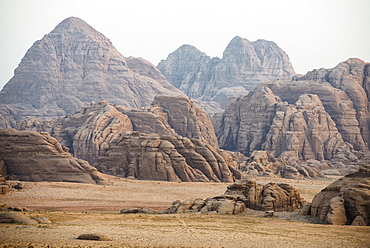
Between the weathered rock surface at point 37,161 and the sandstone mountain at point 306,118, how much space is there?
48702mm

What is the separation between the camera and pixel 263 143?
10812cm

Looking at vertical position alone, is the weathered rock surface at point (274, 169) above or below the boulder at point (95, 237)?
above

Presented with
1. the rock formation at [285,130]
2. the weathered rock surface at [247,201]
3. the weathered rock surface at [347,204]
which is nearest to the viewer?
the weathered rock surface at [347,204]

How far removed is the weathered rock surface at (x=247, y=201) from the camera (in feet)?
134

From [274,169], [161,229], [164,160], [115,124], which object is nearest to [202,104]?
[115,124]

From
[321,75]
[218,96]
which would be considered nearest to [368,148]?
[321,75]

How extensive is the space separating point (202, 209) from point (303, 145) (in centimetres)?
6680

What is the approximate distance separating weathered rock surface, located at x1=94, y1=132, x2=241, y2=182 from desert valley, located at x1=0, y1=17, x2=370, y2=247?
6.6 inches

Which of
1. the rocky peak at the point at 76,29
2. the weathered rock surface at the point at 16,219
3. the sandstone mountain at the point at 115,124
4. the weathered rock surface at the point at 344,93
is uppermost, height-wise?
the rocky peak at the point at 76,29

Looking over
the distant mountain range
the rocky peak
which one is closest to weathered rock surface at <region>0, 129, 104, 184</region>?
the distant mountain range

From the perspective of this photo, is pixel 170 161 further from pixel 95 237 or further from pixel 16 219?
pixel 95 237

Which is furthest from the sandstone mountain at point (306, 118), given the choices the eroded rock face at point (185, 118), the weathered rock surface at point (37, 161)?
the weathered rock surface at point (37, 161)

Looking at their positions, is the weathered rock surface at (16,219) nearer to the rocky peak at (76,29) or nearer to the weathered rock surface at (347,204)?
the weathered rock surface at (347,204)

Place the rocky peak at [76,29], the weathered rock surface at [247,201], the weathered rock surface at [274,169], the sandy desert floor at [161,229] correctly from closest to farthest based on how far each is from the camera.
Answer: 1. the sandy desert floor at [161,229]
2. the weathered rock surface at [247,201]
3. the weathered rock surface at [274,169]
4. the rocky peak at [76,29]
